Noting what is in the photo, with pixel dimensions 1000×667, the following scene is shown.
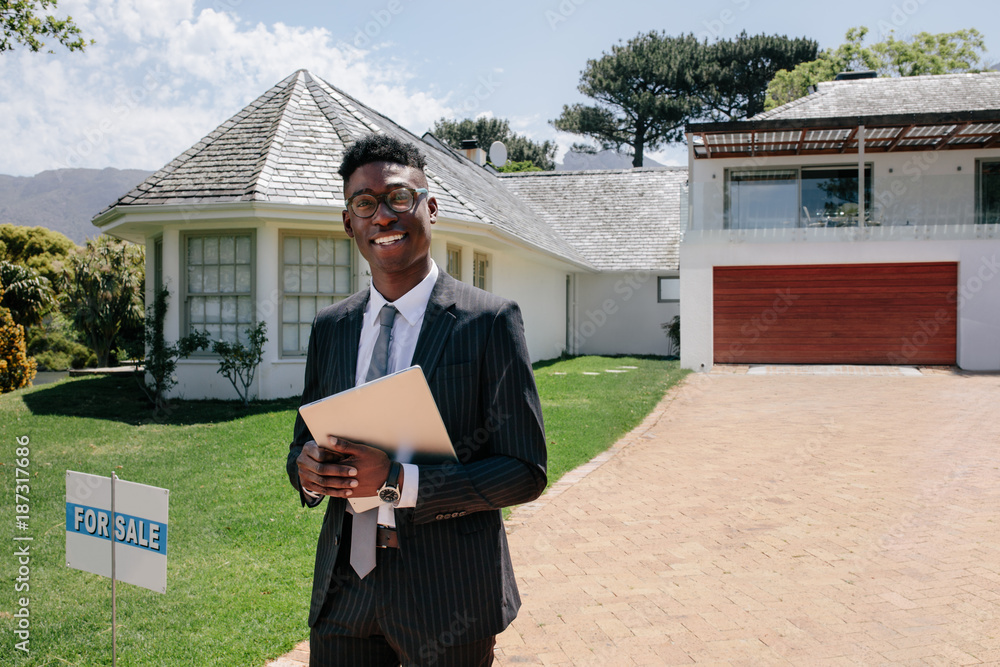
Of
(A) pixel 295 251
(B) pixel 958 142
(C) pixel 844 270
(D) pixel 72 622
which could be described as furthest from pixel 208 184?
(B) pixel 958 142

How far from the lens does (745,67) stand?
4044 cm

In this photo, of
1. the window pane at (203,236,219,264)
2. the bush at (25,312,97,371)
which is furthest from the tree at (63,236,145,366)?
the window pane at (203,236,219,264)

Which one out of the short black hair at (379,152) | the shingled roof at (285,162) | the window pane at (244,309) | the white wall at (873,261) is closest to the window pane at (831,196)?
the white wall at (873,261)

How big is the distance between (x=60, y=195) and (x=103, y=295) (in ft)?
255

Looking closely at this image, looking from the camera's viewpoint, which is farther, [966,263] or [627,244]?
[627,244]

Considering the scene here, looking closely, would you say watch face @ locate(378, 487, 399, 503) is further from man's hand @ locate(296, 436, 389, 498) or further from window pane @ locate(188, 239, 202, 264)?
window pane @ locate(188, 239, 202, 264)

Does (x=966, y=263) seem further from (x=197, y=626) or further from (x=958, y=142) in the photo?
(x=197, y=626)

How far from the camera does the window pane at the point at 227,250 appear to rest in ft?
39.1

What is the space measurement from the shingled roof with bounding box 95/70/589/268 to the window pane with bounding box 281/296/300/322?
5.59ft

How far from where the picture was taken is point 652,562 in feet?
16.7

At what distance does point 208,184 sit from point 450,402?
1109 cm

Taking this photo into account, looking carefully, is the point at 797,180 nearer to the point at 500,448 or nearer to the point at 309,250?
the point at 309,250

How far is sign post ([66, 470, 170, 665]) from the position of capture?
3.13 meters

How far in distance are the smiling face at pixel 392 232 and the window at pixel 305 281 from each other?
1004 cm
